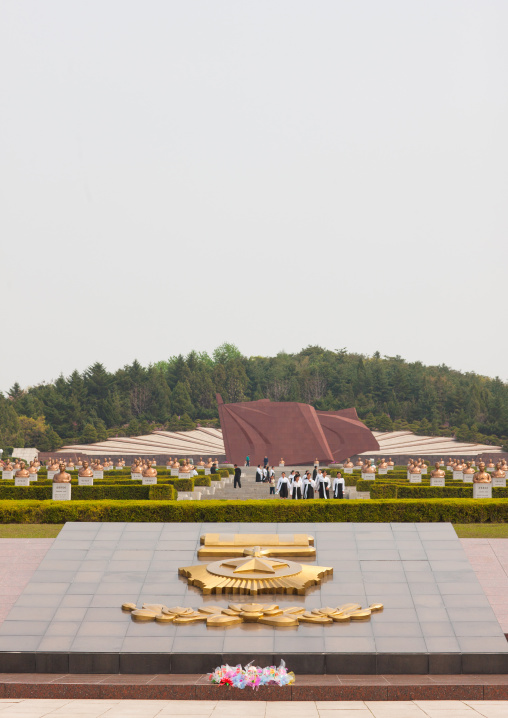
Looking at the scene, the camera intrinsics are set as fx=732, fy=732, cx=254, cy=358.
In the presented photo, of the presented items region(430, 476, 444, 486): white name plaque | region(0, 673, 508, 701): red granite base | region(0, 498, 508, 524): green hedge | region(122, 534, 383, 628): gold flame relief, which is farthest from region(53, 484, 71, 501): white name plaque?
region(0, 673, 508, 701): red granite base

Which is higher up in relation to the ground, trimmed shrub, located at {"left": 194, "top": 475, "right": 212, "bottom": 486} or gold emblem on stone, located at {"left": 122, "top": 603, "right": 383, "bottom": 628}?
gold emblem on stone, located at {"left": 122, "top": 603, "right": 383, "bottom": 628}

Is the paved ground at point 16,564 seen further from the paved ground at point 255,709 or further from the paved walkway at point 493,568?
the paved walkway at point 493,568

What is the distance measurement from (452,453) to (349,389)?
72.6 feet

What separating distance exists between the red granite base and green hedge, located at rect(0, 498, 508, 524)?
624 centimetres

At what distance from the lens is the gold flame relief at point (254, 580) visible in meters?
6.17

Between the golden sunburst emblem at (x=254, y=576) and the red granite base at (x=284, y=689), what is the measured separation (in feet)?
2.94

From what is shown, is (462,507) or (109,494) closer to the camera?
(462,507)

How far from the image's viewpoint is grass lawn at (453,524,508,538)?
11906mm

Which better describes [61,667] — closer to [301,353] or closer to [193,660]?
[193,660]

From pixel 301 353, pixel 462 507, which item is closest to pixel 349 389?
pixel 301 353

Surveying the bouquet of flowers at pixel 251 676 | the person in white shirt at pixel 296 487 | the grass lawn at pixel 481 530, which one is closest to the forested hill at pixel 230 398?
the person in white shirt at pixel 296 487

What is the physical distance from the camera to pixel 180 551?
292 inches

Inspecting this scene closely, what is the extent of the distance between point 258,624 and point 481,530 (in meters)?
7.37

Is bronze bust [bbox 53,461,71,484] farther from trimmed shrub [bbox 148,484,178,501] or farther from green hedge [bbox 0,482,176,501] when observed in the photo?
trimmed shrub [bbox 148,484,178,501]
